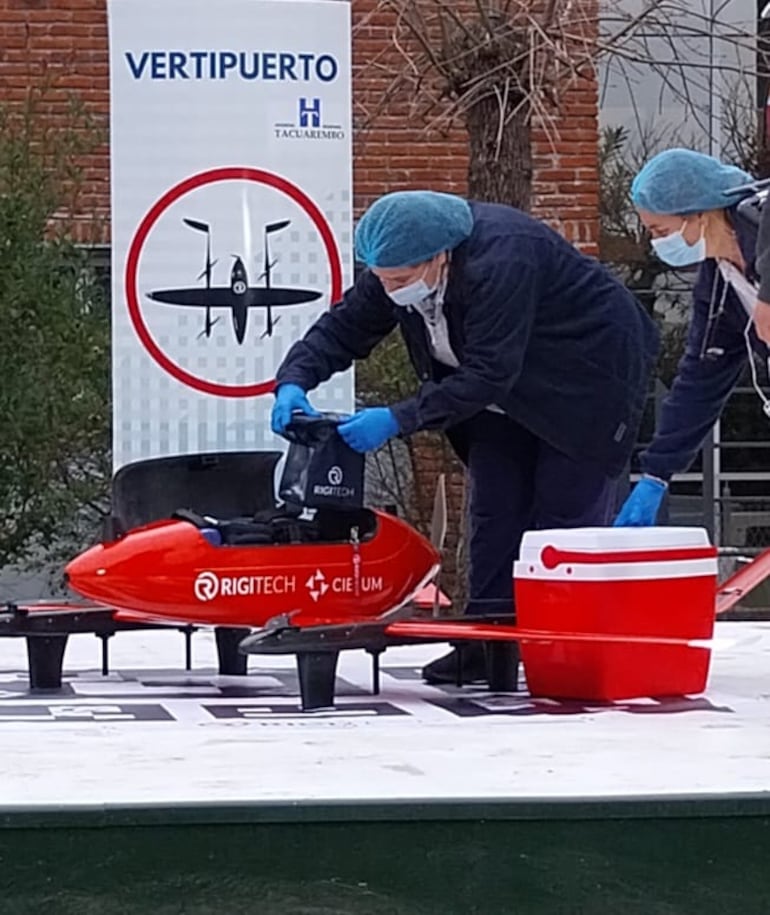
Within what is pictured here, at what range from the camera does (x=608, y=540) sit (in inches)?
132

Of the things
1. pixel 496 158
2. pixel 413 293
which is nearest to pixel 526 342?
pixel 413 293

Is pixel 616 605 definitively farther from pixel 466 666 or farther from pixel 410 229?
pixel 410 229

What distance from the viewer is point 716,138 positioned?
31.2 feet

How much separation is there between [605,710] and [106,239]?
17.3 feet

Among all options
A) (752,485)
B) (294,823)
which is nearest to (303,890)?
(294,823)

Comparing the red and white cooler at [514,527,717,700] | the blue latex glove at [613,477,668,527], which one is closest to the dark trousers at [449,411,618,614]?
the blue latex glove at [613,477,668,527]

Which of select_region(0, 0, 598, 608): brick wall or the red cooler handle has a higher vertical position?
select_region(0, 0, 598, 608): brick wall

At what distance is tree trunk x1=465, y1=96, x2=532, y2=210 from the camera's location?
6.93 metres

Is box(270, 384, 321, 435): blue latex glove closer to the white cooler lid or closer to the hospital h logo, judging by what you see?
the white cooler lid

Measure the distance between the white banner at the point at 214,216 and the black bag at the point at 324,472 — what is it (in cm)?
90

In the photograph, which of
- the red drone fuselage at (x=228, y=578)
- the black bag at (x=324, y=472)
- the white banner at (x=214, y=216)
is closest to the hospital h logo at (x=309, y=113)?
the white banner at (x=214, y=216)

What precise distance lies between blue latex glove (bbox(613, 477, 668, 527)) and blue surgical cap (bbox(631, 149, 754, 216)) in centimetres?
69

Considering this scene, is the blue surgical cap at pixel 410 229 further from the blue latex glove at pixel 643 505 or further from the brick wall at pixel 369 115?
the brick wall at pixel 369 115

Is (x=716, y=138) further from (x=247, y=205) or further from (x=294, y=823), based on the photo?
(x=294, y=823)
